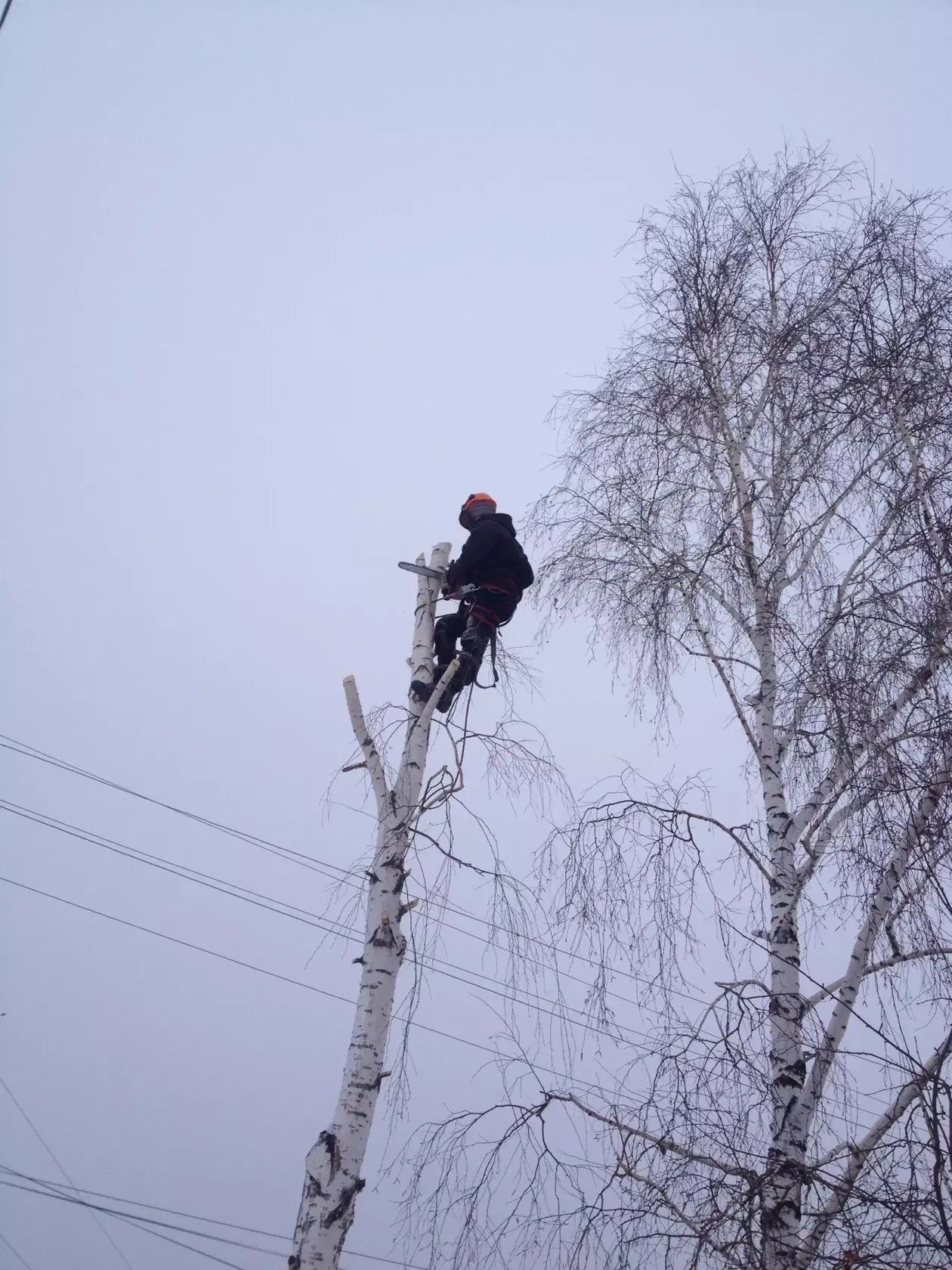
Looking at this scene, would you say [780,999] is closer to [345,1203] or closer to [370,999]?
[370,999]

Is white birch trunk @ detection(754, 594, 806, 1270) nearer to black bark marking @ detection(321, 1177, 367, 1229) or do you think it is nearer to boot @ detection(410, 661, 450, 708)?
black bark marking @ detection(321, 1177, 367, 1229)

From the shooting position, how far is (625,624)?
625cm

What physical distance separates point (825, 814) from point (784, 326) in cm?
291

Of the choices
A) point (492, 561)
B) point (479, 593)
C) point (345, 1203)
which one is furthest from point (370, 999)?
point (492, 561)

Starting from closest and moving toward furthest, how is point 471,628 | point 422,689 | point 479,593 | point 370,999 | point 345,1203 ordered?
point 345,1203 → point 370,999 → point 422,689 → point 471,628 → point 479,593

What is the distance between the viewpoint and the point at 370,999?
179 inches

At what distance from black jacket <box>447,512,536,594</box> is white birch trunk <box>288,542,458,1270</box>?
0.40 m

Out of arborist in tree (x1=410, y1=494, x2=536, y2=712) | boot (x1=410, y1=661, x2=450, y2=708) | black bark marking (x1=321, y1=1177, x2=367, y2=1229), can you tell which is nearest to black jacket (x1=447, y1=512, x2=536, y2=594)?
arborist in tree (x1=410, y1=494, x2=536, y2=712)

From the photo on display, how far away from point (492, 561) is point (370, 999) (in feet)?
8.26

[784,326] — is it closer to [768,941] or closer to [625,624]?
[625,624]

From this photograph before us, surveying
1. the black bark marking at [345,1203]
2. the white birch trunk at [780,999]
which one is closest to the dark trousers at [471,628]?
the white birch trunk at [780,999]

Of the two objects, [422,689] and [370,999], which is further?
[422,689]

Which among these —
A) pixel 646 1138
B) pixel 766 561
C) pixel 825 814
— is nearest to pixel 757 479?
pixel 766 561

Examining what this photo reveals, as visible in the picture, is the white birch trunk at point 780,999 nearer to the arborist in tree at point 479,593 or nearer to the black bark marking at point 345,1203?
the arborist in tree at point 479,593
